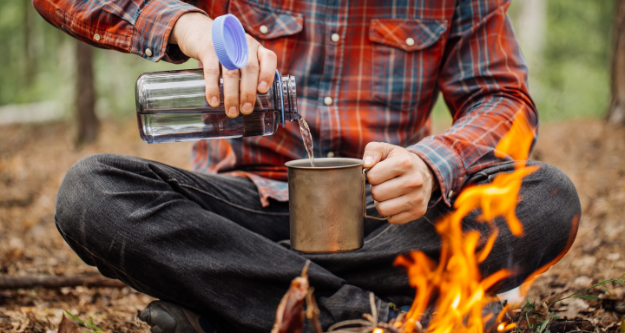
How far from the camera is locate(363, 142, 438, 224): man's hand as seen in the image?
4.85 feet

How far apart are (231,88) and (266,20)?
2.97ft

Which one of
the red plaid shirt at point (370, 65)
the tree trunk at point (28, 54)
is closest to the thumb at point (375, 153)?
the red plaid shirt at point (370, 65)

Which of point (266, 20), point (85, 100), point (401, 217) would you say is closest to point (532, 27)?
point (85, 100)

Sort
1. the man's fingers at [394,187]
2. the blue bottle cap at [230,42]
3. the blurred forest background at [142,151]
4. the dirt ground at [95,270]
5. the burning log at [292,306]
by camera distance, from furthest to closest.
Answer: the blurred forest background at [142,151] → the dirt ground at [95,270] → the man's fingers at [394,187] → the blue bottle cap at [230,42] → the burning log at [292,306]

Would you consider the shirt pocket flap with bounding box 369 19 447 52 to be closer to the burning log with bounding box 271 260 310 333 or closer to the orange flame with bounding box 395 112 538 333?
the orange flame with bounding box 395 112 538 333

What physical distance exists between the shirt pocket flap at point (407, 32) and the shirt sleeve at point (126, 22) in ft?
2.85

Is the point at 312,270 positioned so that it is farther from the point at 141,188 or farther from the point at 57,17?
the point at 57,17

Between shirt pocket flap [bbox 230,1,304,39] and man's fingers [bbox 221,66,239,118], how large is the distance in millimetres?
821

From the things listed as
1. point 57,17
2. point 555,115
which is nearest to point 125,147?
point 57,17

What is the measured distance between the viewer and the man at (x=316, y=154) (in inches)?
65.5

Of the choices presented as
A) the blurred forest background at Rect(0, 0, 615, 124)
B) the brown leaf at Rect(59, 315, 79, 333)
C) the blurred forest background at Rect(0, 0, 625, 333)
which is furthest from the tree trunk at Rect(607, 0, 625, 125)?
the brown leaf at Rect(59, 315, 79, 333)

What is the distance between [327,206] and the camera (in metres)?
1.41

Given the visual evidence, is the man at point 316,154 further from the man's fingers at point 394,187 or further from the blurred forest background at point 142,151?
the blurred forest background at point 142,151

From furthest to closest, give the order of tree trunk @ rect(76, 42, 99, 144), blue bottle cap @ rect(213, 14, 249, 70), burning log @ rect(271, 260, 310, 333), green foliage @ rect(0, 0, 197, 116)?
green foliage @ rect(0, 0, 197, 116) → tree trunk @ rect(76, 42, 99, 144) → blue bottle cap @ rect(213, 14, 249, 70) → burning log @ rect(271, 260, 310, 333)
